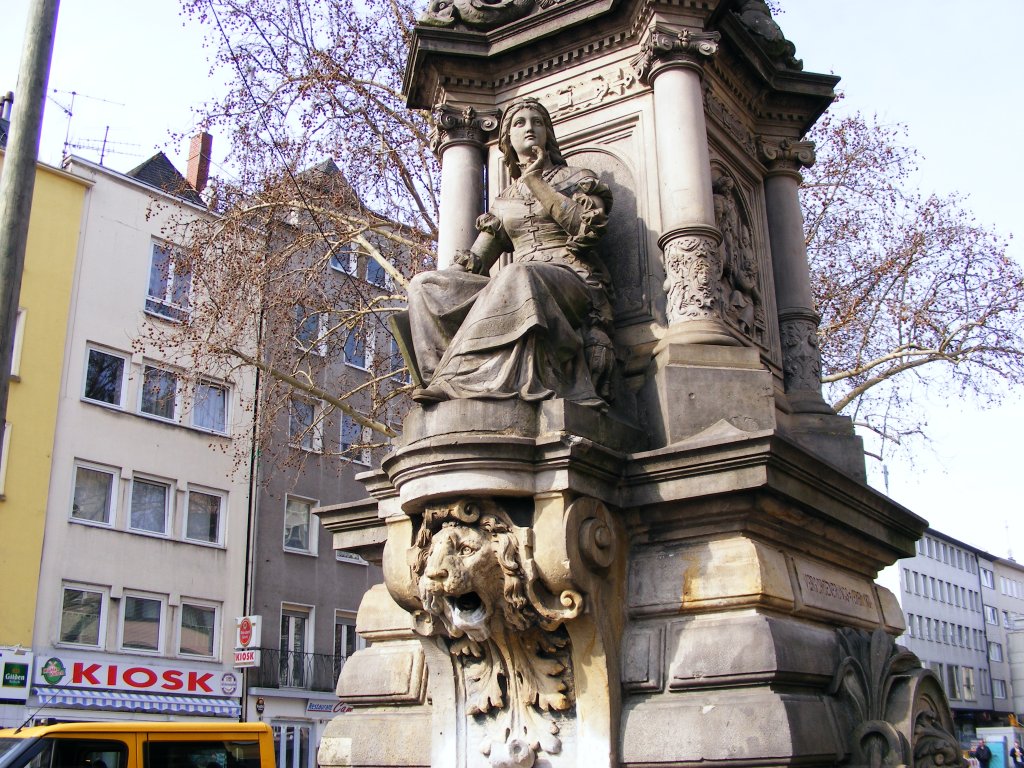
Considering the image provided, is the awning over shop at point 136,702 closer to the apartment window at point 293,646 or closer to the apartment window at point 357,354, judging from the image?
the apartment window at point 293,646

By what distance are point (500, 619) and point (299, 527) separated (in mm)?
24787

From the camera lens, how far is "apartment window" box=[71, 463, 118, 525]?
24.8 m

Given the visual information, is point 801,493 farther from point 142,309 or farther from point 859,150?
point 142,309

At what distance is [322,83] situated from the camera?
57.5 ft

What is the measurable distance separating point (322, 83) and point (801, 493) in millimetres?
13737

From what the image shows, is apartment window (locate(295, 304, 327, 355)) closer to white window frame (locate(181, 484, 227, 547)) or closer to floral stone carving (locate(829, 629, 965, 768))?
white window frame (locate(181, 484, 227, 547))

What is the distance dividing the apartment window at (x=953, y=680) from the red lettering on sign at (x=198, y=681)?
51875 millimetres

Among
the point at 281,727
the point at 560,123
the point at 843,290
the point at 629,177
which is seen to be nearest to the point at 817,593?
the point at 629,177

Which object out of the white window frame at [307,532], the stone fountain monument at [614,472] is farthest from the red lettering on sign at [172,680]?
the stone fountain monument at [614,472]

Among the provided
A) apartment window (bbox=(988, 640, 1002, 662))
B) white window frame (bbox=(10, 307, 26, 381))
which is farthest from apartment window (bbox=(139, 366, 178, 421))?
apartment window (bbox=(988, 640, 1002, 662))

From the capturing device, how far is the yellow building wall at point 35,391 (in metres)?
23.0

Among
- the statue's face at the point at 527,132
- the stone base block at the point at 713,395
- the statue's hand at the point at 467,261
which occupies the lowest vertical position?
the stone base block at the point at 713,395

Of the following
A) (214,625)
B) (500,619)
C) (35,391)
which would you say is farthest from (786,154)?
(214,625)

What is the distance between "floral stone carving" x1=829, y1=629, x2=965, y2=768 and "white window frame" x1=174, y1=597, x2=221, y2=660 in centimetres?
2222
